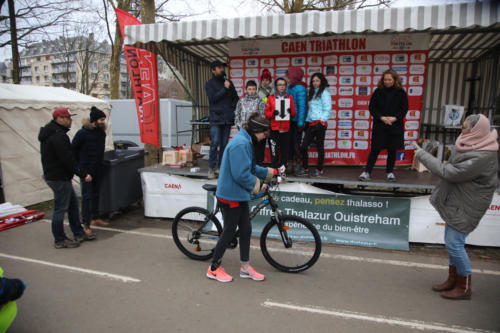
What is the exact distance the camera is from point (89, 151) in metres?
5.53

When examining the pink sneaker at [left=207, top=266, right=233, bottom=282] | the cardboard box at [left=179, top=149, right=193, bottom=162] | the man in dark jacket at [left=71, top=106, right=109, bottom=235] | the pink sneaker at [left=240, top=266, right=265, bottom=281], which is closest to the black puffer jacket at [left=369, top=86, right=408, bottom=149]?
the pink sneaker at [left=240, top=266, right=265, bottom=281]

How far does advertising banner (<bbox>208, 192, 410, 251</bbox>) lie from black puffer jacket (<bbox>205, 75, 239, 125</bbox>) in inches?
72.5

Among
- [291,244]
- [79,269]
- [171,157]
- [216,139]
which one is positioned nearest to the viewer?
[291,244]

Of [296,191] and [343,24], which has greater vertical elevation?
[343,24]

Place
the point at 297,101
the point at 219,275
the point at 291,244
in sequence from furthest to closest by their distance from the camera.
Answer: the point at 297,101 < the point at 291,244 < the point at 219,275

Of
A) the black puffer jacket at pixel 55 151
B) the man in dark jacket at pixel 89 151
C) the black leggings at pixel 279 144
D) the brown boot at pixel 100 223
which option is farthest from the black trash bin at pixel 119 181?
the black leggings at pixel 279 144

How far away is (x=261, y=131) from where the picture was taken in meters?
3.62

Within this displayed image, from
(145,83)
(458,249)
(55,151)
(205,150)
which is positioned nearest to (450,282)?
(458,249)

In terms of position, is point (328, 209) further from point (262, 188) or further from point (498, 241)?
point (498, 241)

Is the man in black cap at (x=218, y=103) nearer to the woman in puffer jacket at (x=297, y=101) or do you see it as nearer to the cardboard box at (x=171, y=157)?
the cardboard box at (x=171, y=157)

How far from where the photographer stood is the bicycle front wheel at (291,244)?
4.07 metres

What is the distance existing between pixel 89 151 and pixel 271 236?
343 centimetres

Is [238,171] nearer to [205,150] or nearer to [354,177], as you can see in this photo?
[354,177]

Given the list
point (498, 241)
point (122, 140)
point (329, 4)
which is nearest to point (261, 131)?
point (498, 241)
